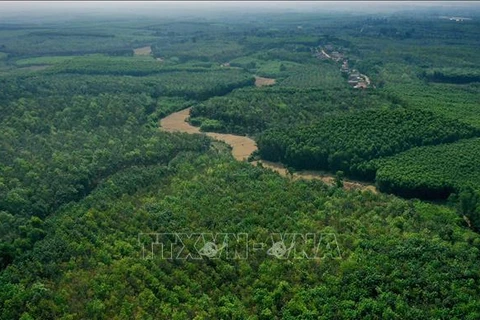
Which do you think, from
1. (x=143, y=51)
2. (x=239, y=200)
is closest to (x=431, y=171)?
(x=239, y=200)

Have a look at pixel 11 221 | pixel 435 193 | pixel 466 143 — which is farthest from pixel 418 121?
pixel 11 221

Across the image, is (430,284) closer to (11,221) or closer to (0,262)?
(0,262)

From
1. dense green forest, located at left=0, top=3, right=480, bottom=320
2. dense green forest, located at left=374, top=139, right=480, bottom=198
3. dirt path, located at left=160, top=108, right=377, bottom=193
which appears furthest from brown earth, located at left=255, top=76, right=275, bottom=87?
dense green forest, located at left=374, top=139, right=480, bottom=198

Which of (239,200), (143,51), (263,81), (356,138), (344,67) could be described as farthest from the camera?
(143,51)

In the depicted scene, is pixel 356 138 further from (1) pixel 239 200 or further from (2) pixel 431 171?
(1) pixel 239 200

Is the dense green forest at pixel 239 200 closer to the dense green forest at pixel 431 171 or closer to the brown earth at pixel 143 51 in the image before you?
the dense green forest at pixel 431 171

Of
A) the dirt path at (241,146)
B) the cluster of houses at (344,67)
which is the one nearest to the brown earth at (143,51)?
the cluster of houses at (344,67)
